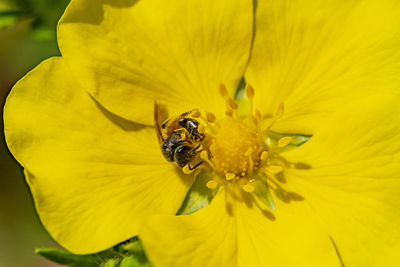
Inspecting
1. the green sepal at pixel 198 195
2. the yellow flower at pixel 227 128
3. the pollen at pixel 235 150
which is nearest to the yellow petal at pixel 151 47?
the yellow flower at pixel 227 128

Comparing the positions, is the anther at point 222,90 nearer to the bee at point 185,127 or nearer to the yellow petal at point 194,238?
the bee at point 185,127

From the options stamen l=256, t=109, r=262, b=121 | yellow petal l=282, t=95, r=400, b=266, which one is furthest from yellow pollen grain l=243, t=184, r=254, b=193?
stamen l=256, t=109, r=262, b=121

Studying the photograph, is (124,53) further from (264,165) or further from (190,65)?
(264,165)

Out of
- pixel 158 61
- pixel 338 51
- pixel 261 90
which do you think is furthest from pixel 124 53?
pixel 338 51

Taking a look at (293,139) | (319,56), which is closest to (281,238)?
(293,139)

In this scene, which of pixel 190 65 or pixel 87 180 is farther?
pixel 190 65
